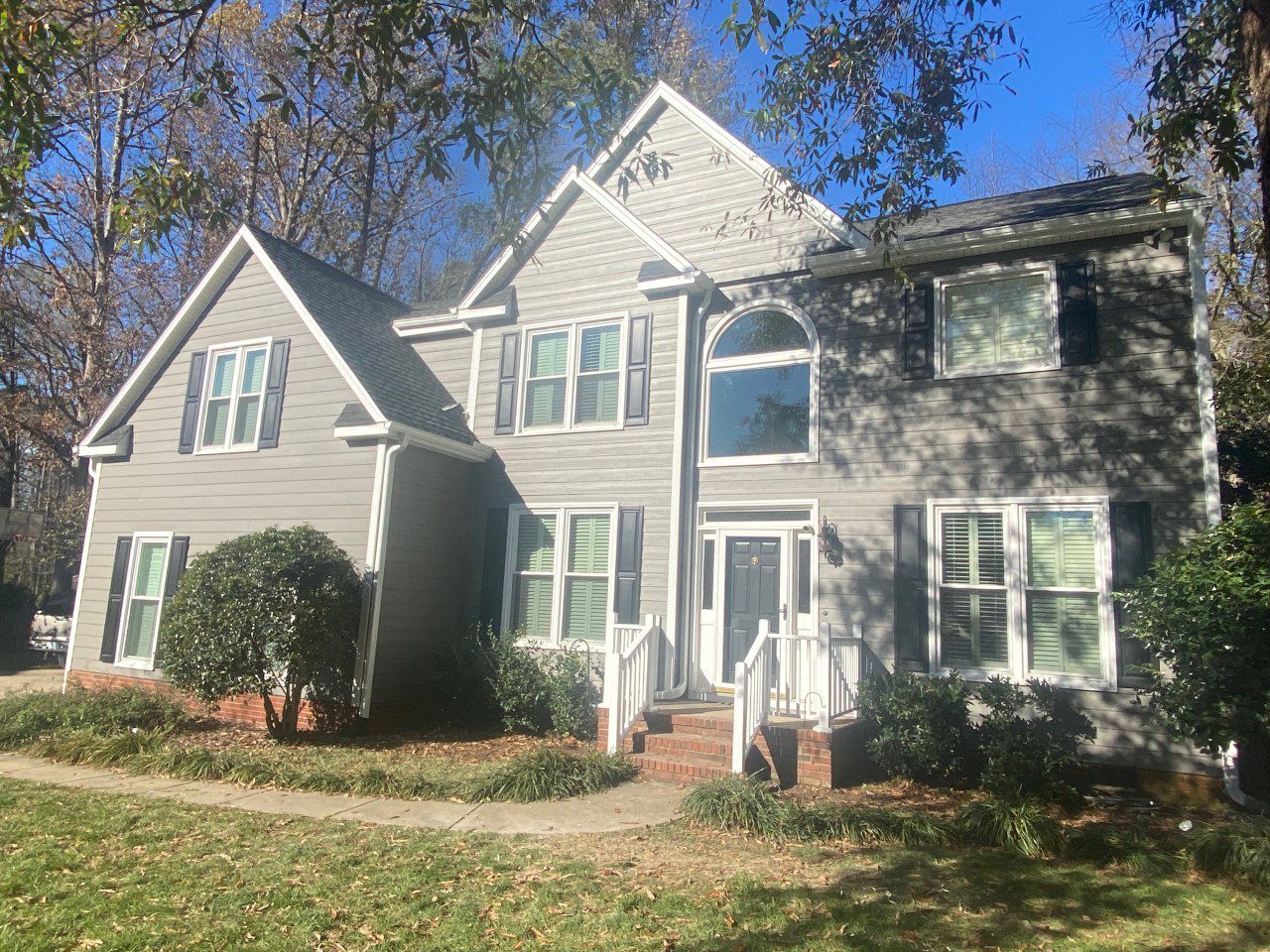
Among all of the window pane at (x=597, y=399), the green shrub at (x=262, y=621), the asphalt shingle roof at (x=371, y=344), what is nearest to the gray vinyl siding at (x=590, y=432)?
the window pane at (x=597, y=399)

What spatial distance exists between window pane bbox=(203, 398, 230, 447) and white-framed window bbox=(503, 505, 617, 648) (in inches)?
204

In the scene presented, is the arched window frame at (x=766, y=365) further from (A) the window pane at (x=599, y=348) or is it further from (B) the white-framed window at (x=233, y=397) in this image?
(B) the white-framed window at (x=233, y=397)

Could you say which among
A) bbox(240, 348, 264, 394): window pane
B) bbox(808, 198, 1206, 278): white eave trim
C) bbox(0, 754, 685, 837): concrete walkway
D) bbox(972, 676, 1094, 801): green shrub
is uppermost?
bbox(808, 198, 1206, 278): white eave trim

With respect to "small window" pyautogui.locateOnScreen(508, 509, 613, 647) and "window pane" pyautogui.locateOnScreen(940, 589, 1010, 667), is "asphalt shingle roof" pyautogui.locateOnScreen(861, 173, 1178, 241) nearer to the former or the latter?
"window pane" pyautogui.locateOnScreen(940, 589, 1010, 667)

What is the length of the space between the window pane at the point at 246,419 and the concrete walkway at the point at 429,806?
5862 millimetres

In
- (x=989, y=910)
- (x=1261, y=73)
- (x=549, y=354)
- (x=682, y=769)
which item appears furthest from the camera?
(x=549, y=354)

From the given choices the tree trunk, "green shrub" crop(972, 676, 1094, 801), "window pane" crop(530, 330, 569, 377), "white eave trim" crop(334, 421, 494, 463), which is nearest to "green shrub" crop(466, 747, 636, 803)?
"green shrub" crop(972, 676, 1094, 801)

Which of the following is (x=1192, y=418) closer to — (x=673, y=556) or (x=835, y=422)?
(x=835, y=422)

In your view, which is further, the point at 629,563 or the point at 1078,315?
the point at 629,563

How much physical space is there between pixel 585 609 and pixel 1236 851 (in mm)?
7703

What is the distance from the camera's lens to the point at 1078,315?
9609mm

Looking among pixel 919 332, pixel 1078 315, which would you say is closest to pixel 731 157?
pixel 919 332

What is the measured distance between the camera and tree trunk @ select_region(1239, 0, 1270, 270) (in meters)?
5.27

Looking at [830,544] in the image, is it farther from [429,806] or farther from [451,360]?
[451,360]
